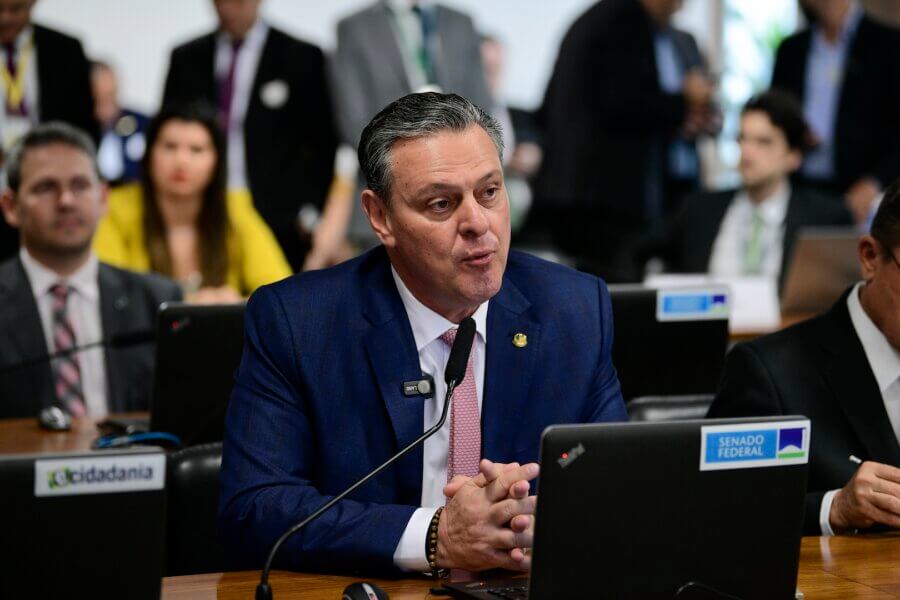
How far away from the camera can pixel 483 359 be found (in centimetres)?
233

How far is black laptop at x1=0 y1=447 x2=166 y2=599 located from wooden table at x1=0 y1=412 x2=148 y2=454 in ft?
4.28

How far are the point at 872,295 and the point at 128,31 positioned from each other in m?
5.72

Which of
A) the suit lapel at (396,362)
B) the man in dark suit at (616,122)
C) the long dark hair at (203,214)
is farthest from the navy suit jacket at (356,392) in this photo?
Result: the man in dark suit at (616,122)

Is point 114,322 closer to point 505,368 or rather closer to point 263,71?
point 505,368

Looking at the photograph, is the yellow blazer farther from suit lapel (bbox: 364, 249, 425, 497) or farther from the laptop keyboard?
the laptop keyboard

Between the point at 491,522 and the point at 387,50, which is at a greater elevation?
the point at 387,50

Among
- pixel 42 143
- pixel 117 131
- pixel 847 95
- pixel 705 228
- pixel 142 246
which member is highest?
pixel 847 95

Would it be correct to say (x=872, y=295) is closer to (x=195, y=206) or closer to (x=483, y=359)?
(x=483, y=359)

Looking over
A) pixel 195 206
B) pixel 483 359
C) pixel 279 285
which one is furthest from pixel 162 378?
pixel 195 206

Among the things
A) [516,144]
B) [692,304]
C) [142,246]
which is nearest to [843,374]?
[692,304]

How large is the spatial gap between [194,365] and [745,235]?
11.2ft

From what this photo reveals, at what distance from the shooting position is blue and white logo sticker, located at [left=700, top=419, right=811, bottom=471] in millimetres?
1696

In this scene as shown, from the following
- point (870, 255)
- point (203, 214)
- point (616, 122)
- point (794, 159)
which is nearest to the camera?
point (870, 255)

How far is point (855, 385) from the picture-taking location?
254 cm
